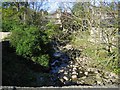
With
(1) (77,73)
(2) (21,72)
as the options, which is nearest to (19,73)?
(2) (21,72)

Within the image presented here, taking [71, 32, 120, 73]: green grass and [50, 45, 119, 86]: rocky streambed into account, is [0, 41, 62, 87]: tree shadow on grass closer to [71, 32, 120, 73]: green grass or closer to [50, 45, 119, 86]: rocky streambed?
[50, 45, 119, 86]: rocky streambed

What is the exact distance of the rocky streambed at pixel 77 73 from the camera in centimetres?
597

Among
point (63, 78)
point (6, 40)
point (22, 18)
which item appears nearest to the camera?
point (63, 78)

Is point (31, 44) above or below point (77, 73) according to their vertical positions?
above

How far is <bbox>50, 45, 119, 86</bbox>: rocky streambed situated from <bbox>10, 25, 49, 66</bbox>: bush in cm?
56

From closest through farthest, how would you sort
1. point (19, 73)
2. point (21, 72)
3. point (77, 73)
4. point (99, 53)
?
point (99, 53)
point (19, 73)
point (21, 72)
point (77, 73)

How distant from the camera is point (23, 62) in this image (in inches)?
268

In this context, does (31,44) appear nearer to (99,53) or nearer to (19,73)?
(19,73)

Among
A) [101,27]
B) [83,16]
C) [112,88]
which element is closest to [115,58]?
[101,27]

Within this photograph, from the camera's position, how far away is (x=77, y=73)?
22.4ft

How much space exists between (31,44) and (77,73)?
5.16 feet

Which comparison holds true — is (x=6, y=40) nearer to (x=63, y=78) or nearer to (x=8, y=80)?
(x=63, y=78)

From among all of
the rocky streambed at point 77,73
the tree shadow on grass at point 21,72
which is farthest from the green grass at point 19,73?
the rocky streambed at point 77,73

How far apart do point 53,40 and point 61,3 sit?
10.0ft
